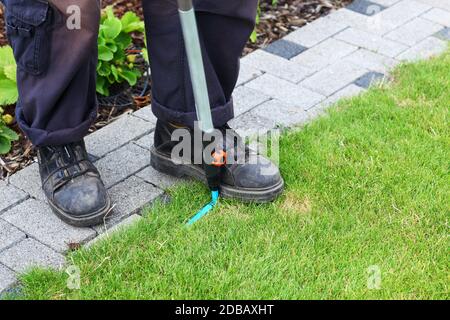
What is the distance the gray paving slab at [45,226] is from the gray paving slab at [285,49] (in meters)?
1.54

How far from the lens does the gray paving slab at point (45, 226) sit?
8.06 ft

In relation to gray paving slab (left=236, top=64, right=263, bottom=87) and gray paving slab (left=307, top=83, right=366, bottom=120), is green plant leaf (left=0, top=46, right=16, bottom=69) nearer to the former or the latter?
gray paving slab (left=236, top=64, right=263, bottom=87)

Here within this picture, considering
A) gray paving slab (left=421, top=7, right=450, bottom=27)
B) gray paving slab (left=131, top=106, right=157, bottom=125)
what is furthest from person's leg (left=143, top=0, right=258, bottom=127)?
gray paving slab (left=421, top=7, right=450, bottom=27)

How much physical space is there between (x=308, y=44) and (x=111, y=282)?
6.37 ft

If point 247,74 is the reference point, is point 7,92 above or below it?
above

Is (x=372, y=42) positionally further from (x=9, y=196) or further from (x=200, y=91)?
(x=9, y=196)

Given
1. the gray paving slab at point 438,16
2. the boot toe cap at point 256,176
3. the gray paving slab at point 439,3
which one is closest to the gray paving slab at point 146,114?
the boot toe cap at point 256,176

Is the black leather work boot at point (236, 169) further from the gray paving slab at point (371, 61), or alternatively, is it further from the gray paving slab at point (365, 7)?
the gray paving slab at point (365, 7)

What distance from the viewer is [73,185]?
2.55 metres

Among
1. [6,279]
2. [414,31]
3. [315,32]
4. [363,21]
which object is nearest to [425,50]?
[414,31]

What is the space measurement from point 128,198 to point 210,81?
0.50 m

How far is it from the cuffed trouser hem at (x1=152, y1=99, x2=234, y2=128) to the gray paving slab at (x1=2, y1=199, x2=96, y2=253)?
0.46 m

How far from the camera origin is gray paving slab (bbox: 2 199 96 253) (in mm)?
2457
